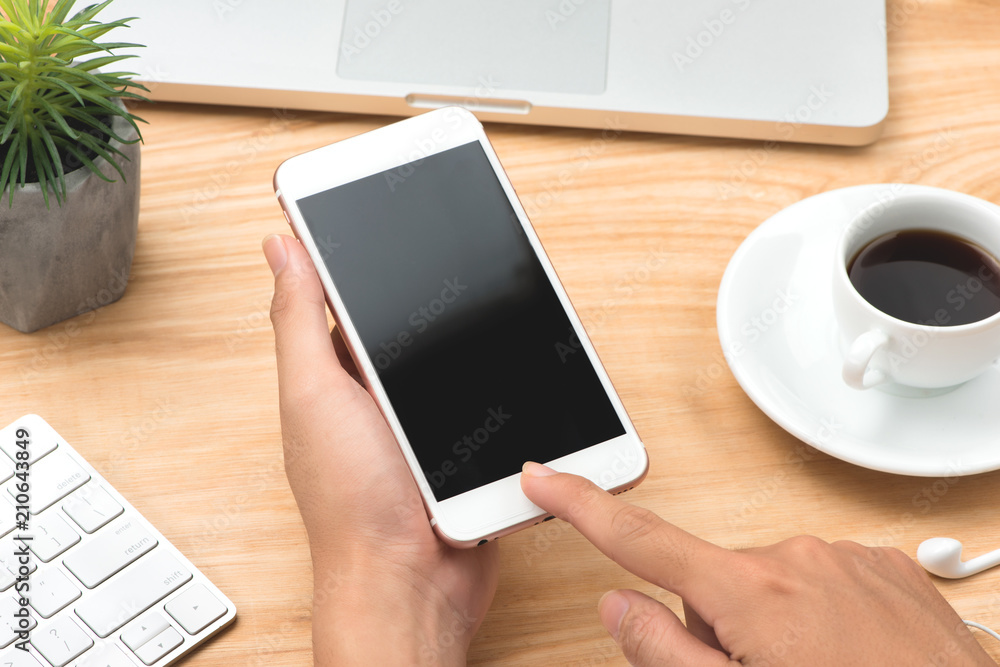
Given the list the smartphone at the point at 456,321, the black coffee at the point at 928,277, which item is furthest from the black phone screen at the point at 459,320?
the black coffee at the point at 928,277

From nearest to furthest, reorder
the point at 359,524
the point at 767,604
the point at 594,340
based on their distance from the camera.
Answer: the point at 767,604, the point at 359,524, the point at 594,340

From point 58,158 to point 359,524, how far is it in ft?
1.05

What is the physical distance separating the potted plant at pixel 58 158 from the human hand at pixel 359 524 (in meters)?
0.13

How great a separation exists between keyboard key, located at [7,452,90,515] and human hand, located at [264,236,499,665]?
148 mm

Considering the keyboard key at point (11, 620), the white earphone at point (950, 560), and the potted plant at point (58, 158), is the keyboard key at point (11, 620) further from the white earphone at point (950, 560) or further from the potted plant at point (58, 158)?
the white earphone at point (950, 560)

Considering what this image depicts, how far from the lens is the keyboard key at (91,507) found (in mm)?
583

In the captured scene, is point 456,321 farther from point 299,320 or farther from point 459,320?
point 299,320

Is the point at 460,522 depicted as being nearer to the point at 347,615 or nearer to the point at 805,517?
the point at 347,615

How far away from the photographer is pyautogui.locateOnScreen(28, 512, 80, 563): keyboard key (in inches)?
22.3

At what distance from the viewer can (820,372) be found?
0.65 meters

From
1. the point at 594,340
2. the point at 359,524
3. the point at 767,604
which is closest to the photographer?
the point at 767,604

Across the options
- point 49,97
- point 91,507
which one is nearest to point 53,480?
point 91,507

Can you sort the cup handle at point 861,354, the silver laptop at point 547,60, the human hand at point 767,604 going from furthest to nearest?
the silver laptop at point 547,60, the cup handle at point 861,354, the human hand at point 767,604

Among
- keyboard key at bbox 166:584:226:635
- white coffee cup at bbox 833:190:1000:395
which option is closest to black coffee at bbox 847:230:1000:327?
white coffee cup at bbox 833:190:1000:395
